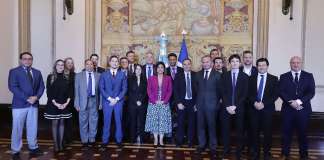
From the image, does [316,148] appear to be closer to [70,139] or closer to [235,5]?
[235,5]

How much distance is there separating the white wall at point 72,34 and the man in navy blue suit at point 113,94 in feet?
6.04

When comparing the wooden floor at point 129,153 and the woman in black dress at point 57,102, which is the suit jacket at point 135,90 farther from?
the woman in black dress at point 57,102

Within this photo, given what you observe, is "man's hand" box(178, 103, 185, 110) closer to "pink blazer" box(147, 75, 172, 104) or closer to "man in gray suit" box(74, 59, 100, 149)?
"pink blazer" box(147, 75, 172, 104)

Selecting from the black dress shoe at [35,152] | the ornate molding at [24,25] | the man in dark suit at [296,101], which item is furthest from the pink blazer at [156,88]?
the ornate molding at [24,25]

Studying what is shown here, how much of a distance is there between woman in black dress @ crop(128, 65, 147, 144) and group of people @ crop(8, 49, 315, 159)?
→ 0.02 metres

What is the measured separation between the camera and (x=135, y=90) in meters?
5.79

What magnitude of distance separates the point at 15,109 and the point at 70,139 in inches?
50.7

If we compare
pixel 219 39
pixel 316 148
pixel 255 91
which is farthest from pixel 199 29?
pixel 316 148

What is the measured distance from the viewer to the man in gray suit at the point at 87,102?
5.61 m

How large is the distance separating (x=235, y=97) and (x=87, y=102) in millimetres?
2362

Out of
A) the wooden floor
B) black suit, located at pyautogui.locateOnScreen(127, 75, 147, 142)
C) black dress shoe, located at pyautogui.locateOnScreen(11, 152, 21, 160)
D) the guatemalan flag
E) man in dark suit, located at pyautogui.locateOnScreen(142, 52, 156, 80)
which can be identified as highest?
the guatemalan flag

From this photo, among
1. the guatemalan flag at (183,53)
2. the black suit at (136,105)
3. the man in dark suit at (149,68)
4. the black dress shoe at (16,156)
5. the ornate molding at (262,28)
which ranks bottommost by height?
the black dress shoe at (16,156)

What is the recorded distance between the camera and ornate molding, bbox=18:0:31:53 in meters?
7.23

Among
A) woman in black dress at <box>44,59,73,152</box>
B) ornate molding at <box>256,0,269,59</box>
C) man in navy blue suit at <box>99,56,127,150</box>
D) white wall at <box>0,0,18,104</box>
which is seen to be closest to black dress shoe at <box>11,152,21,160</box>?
woman in black dress at <box>44,59,73,152</box>
